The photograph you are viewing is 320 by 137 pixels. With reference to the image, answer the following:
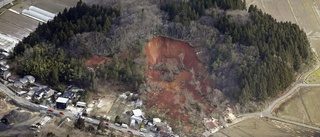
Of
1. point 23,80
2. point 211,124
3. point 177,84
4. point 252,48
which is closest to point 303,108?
point 252,48

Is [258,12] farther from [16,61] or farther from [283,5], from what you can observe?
[16,61]

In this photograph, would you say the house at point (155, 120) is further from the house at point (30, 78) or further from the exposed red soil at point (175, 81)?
the house at point (30, 78)

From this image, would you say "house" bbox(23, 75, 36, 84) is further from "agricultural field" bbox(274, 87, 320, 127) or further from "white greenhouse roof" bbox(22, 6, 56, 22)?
"agricultural field" bbox(274, 87, 320, 127)

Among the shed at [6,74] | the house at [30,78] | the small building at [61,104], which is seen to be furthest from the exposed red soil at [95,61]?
the shed at [6,74]

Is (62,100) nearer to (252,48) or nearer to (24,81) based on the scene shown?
(24,81)

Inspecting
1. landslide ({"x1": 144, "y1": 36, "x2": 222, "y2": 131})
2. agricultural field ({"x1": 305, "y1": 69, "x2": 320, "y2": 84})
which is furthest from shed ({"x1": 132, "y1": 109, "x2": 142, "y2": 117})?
agricultural field ({"x1": 305, "y1": 69, "x2": 320, "y2": 84})

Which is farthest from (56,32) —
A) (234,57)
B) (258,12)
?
(258,12)
